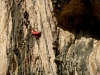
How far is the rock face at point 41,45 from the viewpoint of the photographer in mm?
2816

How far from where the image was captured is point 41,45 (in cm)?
337

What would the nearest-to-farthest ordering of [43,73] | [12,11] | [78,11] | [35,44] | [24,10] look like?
1. [78,11]
2. [43,73]
3. [35,44]
4. [24,10]
5. [12,11]

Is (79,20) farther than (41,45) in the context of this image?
No

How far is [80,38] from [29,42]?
88 centimetres

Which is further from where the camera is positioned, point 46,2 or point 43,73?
Answer: point 46,2

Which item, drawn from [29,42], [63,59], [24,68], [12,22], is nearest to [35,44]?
[29,42]

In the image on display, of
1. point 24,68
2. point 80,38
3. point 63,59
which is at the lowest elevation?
point 24,68

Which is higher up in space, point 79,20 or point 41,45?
point 79,20

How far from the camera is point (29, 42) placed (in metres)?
3.55

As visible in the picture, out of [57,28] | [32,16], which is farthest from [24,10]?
[57,28]

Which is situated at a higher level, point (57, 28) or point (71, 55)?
point (57, 28)

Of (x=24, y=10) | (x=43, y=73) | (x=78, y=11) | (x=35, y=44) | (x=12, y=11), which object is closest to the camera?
(x=78, y=11)

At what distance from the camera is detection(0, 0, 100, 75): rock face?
2.82m

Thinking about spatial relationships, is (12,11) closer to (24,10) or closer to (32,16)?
(24,10)
